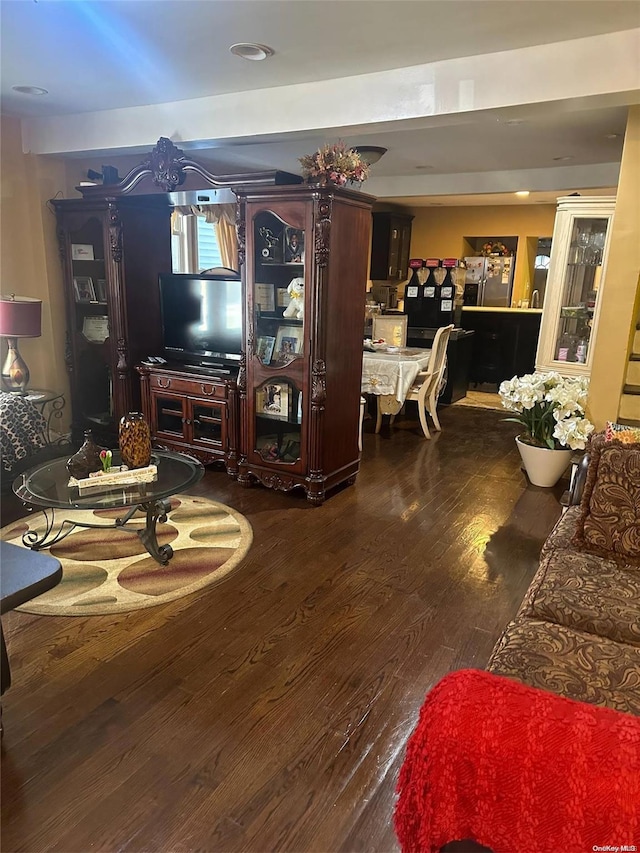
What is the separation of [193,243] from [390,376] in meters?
2.15

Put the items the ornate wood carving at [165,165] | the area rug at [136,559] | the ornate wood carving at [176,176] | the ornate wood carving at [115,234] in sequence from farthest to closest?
1. the ornate wood carving at [115,234]
2. the ornate wood carving at [165,165]
3. the ornate wood carving at [176,176]
4. the area rug at [136,559]

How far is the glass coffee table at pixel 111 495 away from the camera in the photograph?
8.98ft

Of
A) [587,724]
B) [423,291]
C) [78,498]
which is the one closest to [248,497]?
[78,498]

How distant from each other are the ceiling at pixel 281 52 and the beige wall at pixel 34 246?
324mm

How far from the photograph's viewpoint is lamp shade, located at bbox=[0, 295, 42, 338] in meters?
4.11

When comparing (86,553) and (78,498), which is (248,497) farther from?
(78,498)

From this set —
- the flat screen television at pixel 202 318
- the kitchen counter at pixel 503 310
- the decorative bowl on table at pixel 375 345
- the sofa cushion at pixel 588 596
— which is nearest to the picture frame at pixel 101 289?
the flat screen television at pixel 202 318

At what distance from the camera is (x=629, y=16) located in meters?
2.46

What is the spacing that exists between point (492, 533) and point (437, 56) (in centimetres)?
264

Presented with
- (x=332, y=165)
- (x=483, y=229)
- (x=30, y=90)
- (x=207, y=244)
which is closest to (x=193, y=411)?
(x=207, y=244)

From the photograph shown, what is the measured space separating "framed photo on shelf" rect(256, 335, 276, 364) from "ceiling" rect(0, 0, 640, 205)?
1270mm

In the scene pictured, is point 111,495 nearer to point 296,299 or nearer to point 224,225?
point 296,299

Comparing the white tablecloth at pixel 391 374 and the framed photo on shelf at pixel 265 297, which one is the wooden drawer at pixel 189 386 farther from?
the white tablecloth at pixel 391 374

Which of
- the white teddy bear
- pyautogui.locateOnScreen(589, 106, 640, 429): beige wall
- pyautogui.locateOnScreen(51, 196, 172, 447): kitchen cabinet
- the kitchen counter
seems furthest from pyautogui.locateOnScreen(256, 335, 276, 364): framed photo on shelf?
the kitchen counter
